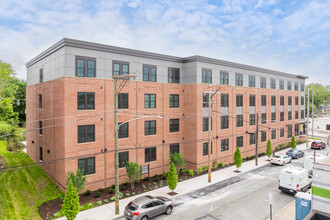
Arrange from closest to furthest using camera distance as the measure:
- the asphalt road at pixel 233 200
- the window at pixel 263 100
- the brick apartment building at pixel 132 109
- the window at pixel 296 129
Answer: the asphalt road at pixel 233 200
the brick apartment building at pixel 132 109
the window at pixel 263 100
the window at pixel 296 129

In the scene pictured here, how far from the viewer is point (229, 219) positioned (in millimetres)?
17297

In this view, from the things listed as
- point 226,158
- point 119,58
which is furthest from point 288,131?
point 119,58

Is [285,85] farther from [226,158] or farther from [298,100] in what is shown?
[226,158]

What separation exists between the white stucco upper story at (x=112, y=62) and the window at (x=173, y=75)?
49 centimetres

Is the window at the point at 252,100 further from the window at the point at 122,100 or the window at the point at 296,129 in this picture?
the window at the point at 122,100

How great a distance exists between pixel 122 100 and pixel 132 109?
1.61 metres

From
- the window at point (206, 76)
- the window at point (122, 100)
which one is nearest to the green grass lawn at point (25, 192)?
the window at point (122, 100)

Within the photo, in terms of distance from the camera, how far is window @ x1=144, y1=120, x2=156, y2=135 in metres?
27.2

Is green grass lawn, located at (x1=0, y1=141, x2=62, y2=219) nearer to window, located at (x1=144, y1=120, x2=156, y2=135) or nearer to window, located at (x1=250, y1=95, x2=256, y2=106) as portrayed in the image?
window, located at (x1=144, y1=120, x2=156, y2=135)

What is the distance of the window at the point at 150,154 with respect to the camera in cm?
2734

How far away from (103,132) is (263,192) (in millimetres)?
17286

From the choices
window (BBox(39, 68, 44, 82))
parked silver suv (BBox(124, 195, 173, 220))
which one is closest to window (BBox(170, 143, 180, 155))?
parked silver suv (BBox(124, 195, 173, 220))

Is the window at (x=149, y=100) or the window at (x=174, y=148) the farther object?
the window at (x=174, y=148)

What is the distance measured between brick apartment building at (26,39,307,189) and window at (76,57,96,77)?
9 cm
